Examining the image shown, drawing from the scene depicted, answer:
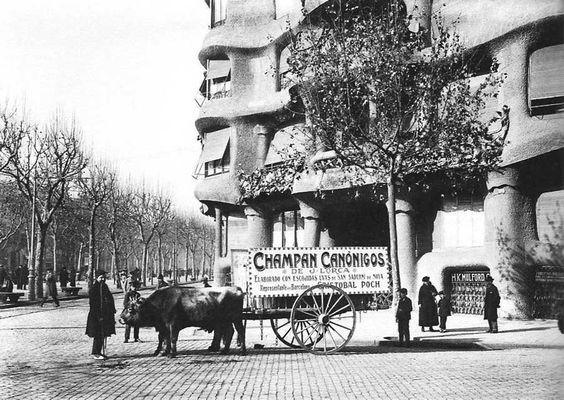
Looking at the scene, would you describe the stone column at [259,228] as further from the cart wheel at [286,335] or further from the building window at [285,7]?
the cart wheel at [286,335]

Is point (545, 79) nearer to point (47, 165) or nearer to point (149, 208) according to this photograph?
point (47, 165)

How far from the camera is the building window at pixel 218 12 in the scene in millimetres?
36206

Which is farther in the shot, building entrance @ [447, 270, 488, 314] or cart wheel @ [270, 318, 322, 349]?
building entrance @ [447, 270, 488, 314]

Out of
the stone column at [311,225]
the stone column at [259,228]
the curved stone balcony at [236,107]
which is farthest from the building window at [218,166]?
the stone column at [311,225]

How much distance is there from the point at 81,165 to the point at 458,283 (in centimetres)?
2526

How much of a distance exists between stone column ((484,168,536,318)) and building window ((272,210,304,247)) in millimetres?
11792

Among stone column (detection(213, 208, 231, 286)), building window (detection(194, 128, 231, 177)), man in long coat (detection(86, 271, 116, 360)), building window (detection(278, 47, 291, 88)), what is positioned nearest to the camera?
man in long coat (detection(86, 271, 116, 360))

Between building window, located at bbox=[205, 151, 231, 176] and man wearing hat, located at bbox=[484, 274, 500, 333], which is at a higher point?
building window, located at bbox=[205, 151, 231, 176]

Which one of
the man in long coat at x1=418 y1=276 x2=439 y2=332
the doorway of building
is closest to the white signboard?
the man in long coat at x1=418 y1=276 x2=439 y2=332

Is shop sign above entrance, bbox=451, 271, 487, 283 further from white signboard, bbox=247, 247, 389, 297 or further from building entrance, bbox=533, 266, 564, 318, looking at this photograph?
white signboard, bbox=247, 247, 389, 297

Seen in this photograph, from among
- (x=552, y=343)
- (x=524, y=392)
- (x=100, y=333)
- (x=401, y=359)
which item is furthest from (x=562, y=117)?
(x=100, y=333)

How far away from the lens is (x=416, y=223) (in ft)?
82.3

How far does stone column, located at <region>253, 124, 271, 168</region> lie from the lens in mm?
32812

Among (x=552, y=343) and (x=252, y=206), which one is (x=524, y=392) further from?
(x=252, y=206)
